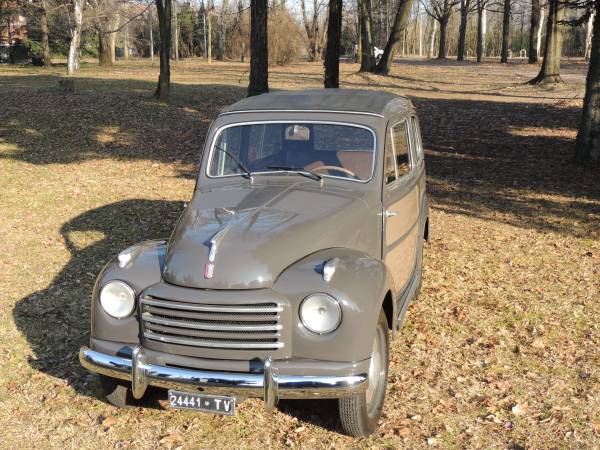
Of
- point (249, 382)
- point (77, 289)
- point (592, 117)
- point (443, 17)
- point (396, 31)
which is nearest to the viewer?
point (249, 382)

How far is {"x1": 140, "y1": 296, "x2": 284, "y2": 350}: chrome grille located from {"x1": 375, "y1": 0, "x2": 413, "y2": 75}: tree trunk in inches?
1028

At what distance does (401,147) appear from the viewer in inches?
224

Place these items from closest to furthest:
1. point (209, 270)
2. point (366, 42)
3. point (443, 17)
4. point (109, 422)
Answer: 1. point (209, 270)
2. point (109, 422)
3. point (366, 42)
4. point (443, 17)

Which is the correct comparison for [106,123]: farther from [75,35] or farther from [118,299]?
[75,35]

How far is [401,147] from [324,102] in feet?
2.56

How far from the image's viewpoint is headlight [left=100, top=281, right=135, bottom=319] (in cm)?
407

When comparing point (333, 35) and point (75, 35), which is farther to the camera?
point (75, 35)

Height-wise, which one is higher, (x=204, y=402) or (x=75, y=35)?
(x=75, y=35)

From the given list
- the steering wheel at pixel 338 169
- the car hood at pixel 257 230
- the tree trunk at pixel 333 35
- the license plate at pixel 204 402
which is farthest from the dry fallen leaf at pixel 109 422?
the tree trunk at pixel 333 35

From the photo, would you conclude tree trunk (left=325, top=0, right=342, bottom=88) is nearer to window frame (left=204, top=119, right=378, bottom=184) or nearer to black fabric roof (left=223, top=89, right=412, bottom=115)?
black fabric roof (left=223, top=89, right=412, bottom=115)

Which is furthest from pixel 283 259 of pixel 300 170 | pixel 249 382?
pixel 300 170

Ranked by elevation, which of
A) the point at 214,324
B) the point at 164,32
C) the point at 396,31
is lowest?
the point at 214,324

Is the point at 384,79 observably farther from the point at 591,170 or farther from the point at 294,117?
the point at 294,117

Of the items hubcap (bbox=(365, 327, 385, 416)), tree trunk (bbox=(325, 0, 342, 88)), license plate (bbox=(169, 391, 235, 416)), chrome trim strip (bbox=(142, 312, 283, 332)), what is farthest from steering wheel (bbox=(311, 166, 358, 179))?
tree trunk (bbox=(325, 0, 342, 88))
